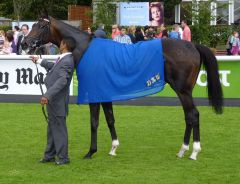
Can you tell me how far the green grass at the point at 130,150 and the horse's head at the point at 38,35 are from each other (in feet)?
5.36

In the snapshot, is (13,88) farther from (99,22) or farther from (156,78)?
(99,22)

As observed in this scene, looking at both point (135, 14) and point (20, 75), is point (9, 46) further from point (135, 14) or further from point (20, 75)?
point (135, 14)

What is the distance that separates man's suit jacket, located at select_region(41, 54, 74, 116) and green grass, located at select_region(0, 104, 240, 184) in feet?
2.59

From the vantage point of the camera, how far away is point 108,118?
30.3 ft

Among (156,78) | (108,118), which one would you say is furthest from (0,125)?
(156,78)

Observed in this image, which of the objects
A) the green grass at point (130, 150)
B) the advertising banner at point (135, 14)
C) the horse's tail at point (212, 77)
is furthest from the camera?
the advertising banner at point (135, 14)

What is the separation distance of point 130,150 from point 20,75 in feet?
20.8

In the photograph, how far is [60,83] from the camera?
26.4 feet

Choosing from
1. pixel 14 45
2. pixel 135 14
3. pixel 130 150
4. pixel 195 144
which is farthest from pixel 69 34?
pixel 135 14

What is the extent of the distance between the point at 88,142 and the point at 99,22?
70.4 feet

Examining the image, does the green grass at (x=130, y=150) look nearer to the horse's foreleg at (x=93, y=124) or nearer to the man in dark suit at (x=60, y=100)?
the horse's foreleg at (x=93, y=124)

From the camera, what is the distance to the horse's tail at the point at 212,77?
30.0 feet

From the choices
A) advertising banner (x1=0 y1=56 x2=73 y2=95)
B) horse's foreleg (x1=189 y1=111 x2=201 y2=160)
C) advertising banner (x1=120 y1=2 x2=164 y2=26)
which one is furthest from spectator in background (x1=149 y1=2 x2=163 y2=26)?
horse's foreleg (x1=189 y1=111 x2=201 y2=160)

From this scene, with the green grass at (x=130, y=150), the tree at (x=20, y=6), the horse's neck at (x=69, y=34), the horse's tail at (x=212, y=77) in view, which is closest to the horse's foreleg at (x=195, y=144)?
the green grass at (x=130, y=150)
